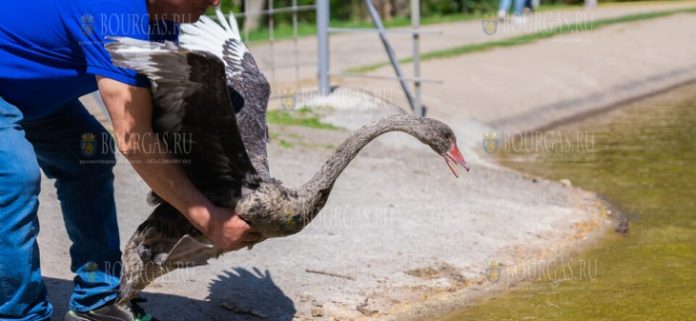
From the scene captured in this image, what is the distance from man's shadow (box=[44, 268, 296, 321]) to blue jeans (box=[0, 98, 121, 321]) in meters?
0.51

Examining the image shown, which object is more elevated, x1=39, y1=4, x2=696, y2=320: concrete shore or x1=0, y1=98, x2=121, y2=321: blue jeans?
x1=0, y1=98, x2=121, y2=321: blue jeans

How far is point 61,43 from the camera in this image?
4023 millimetres

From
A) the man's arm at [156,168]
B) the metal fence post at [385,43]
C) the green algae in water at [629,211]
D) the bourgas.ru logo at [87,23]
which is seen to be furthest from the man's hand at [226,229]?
the metal fence post at [385,43]

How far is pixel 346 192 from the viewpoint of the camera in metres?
8.16

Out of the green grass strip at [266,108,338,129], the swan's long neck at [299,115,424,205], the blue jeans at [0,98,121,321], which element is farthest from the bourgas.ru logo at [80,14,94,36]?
the green grass strip at [266,108,338,129]

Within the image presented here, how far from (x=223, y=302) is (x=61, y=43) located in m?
2.16

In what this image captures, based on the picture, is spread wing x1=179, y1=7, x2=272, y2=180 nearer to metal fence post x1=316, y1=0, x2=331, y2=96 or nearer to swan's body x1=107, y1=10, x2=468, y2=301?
swan's body x1=107, y1=10, x2=468, y2=301

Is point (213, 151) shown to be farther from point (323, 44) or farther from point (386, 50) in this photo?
point (323, 44)

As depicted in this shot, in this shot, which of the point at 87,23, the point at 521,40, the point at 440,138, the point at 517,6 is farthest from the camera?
the point at 517,6

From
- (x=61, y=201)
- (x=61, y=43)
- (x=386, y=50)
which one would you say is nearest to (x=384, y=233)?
(x=61, y=201)

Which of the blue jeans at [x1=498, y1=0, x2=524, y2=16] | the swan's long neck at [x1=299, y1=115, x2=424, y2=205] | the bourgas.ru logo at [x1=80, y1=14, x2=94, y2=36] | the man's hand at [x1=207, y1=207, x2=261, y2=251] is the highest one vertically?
the blue jeans at [x1=498, y1=0, x2=524, y2=16]

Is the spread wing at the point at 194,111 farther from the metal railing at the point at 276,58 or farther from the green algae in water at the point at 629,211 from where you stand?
the metal railing at the point at 276,58

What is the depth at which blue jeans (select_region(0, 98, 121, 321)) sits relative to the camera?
163 inches

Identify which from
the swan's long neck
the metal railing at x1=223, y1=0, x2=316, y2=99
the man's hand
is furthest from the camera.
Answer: the metal railing at x1=223, y1=0, x2=316, y2=99
